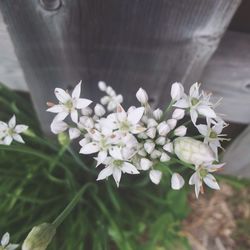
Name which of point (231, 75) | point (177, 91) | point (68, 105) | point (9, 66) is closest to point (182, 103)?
point (177, 91)

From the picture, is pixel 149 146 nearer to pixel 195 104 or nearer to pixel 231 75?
pixel 195 104

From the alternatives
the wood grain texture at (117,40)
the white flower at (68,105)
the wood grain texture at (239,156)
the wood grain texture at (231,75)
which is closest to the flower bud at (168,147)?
the white flower at (68,105)

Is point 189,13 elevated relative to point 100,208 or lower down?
elevated

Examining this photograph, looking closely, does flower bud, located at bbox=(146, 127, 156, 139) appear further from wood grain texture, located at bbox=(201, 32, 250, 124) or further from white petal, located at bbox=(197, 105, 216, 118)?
wood grain texture, located at bbox=(201, 32, 250, 124)

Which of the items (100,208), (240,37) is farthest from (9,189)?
(240,37)

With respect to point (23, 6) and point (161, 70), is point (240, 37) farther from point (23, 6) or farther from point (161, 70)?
point (23, 6)

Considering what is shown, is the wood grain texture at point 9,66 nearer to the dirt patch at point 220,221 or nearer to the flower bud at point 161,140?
the flower bud at point 161,140
